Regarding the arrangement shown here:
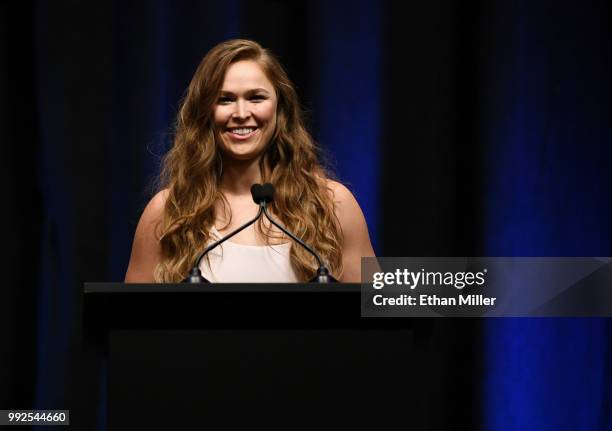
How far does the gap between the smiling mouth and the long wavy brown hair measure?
0.06 metres

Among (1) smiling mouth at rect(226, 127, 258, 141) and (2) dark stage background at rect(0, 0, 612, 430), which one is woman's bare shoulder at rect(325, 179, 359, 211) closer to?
(1) smiling mouth at rect(226, 127, 258, 141)

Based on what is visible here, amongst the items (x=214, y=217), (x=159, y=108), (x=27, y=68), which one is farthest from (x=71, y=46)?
(x=214, y=217)

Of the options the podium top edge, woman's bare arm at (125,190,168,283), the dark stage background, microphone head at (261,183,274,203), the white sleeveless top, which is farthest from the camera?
the dark stage background

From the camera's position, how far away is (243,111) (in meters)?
2.01

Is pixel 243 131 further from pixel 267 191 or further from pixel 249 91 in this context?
pixel 267 191

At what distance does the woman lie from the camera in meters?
2.01

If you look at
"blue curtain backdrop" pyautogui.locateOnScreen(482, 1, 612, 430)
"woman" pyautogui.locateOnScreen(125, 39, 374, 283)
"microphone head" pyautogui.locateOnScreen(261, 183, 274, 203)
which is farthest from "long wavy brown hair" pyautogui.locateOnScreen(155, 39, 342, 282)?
"blue curtain backdrop" pyautogui.locateOnScreen(482, 1, 612, 430)

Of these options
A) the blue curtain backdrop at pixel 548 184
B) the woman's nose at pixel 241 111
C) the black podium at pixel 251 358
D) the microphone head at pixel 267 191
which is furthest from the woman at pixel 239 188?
the blue curtain backdrop at pixel 548 184

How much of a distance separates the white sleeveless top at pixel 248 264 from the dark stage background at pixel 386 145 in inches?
26.6

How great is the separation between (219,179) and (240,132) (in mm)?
139

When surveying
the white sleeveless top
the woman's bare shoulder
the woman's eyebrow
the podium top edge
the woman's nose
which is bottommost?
the podium top edge

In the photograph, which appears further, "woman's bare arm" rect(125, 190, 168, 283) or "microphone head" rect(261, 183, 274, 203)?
"woman's bare arm" rect(125, 190, 168, 283)

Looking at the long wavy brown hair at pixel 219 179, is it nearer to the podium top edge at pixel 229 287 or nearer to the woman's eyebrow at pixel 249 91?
the woman's eyebrow at pixel 249 91

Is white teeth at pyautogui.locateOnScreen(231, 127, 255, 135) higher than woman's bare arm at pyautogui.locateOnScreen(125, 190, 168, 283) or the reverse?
higher
